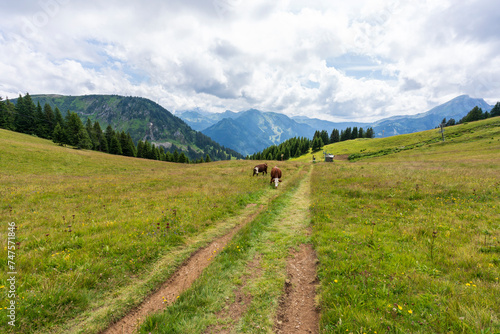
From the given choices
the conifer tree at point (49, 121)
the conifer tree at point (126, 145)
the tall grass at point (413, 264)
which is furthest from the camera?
the conifer tree at point (126, 145)

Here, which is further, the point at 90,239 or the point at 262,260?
the point at 90,239

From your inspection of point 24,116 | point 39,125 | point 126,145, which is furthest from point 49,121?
point 126,145

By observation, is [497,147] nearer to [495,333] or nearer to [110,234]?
[495,333]

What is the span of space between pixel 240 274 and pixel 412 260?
5584mm

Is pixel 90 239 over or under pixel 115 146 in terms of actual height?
under

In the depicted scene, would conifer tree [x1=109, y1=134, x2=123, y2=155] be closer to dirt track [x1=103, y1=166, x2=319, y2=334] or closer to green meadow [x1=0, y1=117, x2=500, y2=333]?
green meadow [x1=0, y1=117, x2=500, y2=333]

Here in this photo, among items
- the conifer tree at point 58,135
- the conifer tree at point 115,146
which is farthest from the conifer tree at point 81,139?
the conifer tree at point 115,146

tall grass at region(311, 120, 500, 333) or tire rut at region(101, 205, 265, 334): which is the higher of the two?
tall grass at region(311, 120, 500, 333)

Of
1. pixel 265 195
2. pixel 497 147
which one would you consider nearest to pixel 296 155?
pixel 497 147

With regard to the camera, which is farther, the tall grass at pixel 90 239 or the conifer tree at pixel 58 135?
the conifer tree at pixel 58 135

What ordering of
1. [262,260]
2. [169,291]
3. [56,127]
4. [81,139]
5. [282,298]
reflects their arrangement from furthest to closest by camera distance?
[81,139] → [56,127] → [262,260] → [169,291] → [282,298]

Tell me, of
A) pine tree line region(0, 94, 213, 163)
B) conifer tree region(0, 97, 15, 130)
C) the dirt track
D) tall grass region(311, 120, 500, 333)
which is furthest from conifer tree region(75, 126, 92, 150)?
tall grass region(311, 120, 500, 333)

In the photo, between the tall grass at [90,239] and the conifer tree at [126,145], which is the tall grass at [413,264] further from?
the conifer tree at [126,145]

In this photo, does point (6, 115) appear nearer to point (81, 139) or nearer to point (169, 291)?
point (81, 139)
